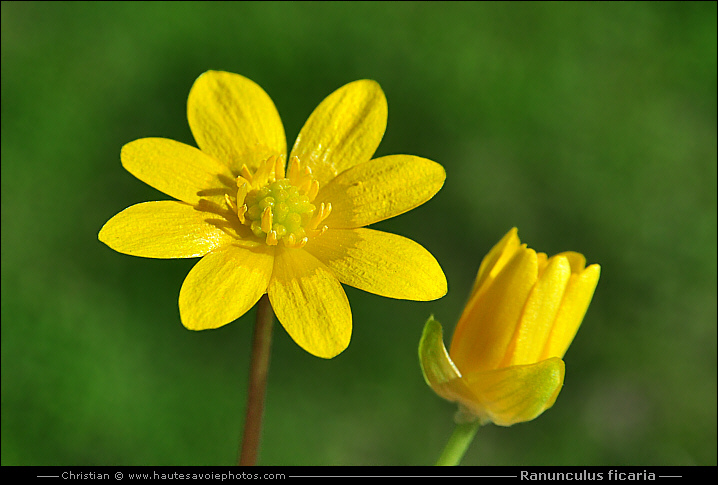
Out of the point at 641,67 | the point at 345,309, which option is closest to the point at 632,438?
the point at 641,67

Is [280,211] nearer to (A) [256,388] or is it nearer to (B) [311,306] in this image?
(B) [311,306]

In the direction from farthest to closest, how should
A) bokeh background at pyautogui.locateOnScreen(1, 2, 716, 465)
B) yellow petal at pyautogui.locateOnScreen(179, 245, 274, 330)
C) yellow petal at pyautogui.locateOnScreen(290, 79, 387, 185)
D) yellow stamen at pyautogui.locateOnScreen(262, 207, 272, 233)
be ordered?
bokeh background at pyautogui.locateOnScreen(1, 2, 716, 465) < yellow petal at pyautogui.locateOnScreen(290, 79, 387, 185) < yellow stamen at pyautogui.locateOnScreen(262, 207, 272, 233) < yellow petal at pyautogui.locateOnScreen(179, 245, 274, 330)

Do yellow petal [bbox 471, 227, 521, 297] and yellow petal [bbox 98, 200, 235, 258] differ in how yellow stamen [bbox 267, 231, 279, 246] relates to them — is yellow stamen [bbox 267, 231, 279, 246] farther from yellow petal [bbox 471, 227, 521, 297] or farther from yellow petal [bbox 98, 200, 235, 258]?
yellow petal [bbox 471, 227, 521, 297]

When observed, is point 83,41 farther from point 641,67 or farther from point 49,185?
point 641,67

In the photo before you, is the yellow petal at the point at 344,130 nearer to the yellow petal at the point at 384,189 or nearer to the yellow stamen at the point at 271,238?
the yellow petal at the point at 384,189

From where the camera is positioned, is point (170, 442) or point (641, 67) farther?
point (641, 67)

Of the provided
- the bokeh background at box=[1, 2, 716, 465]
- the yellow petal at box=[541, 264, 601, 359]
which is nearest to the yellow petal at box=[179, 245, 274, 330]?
the yellow petal at box=[541, 264, 601, 359]
